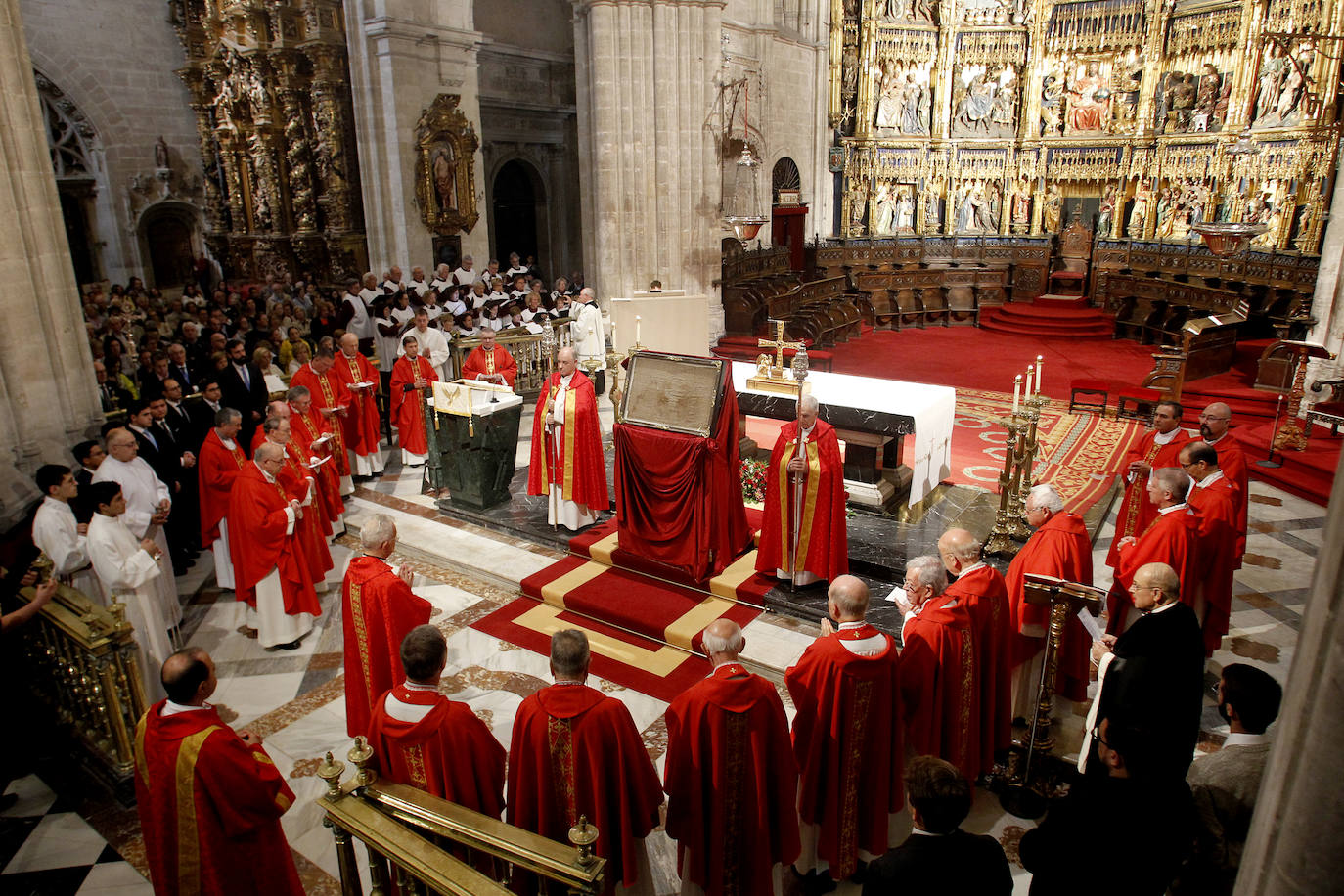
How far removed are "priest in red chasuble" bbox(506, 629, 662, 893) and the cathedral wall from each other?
63.1 ft

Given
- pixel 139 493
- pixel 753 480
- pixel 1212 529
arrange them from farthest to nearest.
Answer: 1. pixel 753 480
2. pixel 139 493
3. pixel 1212 529

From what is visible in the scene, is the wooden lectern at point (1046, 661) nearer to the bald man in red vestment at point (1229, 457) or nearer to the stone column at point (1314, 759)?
the stone column at point (1314, 759)

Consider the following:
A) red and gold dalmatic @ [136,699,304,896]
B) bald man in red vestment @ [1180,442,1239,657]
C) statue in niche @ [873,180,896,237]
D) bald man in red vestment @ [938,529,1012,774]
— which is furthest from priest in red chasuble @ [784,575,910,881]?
statue in niche @ [873,180,896,237]

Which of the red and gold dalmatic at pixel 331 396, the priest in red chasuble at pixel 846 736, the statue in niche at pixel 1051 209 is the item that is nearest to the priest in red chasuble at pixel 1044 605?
the priest in red chasuble at pixel 846 736

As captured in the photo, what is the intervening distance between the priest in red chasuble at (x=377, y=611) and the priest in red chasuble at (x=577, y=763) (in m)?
1.43

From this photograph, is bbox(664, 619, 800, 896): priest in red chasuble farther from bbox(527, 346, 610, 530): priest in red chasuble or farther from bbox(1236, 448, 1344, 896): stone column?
bbox(527, 346, 610, 530): priest in red chasuble

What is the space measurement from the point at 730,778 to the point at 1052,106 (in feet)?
64.3

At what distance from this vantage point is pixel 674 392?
269 inches

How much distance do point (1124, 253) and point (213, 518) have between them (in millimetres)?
17735

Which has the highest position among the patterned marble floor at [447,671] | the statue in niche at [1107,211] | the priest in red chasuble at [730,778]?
the statue in niche at [1107,211]

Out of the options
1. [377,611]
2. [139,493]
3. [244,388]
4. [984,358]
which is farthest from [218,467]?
[984,358]

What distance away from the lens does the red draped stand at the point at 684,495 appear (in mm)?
6562

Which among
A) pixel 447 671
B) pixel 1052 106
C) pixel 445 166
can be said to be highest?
pixel 1052 106

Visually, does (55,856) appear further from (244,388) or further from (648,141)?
(648,141)
